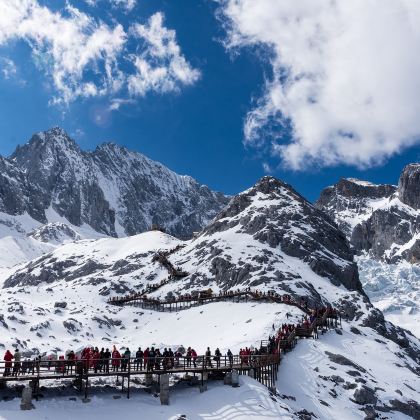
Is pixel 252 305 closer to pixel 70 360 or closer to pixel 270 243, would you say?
pixel 270 243

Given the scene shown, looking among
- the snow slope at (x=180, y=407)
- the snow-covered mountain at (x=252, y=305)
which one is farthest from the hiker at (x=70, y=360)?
the snow-covered mountain at (x=252, y=305)

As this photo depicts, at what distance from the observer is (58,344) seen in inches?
2800

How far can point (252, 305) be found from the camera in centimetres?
7656

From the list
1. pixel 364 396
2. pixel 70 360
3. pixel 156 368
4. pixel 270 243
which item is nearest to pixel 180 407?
pixel 156 368

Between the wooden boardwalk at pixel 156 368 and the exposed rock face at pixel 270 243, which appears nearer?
the wooden boardwalk at pixel 156 368

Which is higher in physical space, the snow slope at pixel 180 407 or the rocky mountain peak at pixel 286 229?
the rocky mountain peak at pixel 286 229

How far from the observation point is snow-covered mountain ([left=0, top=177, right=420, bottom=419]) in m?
46.6

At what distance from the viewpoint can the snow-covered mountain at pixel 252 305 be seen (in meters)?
46.6

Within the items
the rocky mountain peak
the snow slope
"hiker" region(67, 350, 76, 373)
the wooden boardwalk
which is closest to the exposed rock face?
the rocky mountain peak

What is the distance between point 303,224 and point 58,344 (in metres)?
69.7

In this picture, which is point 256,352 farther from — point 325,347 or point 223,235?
point 223,235

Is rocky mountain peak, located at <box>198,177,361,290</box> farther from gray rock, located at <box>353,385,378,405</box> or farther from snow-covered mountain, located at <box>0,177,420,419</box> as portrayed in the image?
gray rock, located at <box>353,385,378,405</box>

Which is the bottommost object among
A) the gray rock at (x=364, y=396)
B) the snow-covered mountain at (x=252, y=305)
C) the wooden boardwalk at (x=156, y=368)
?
the gray rock at (x=364, y=396)

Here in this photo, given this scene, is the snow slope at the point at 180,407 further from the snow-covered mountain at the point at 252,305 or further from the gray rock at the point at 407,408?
the gray rock at the point at 407,408
